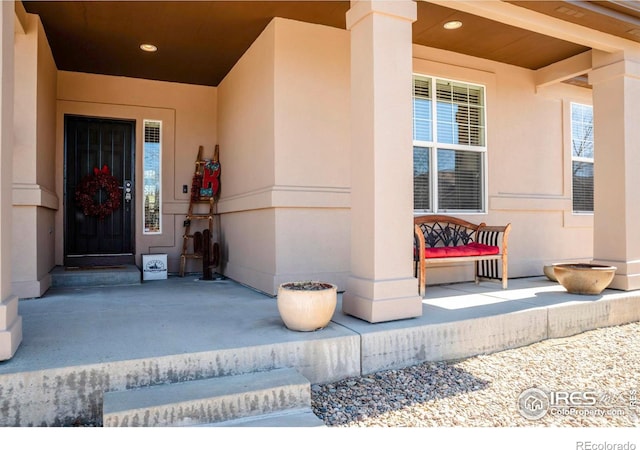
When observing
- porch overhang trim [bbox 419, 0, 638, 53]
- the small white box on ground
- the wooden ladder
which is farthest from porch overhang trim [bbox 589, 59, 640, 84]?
the small white box on ground

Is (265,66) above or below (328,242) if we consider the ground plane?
above

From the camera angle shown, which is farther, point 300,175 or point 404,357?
point 300,175

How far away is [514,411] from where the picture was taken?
2.50 meters

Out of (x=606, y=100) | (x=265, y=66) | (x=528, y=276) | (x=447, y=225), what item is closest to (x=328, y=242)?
(x=447, y=225)

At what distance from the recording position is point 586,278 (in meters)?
4.38

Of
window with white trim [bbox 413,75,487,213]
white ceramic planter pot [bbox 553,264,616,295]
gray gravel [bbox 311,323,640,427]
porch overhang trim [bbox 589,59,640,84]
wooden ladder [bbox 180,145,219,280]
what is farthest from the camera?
wooden ladder [bbox 180,145,219,280]

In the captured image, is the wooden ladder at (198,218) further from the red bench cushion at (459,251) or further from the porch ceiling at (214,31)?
the red bench cushion at (459,251)

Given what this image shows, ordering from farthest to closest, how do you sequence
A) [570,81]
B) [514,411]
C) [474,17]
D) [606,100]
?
[570,81] → [606,100] → [474,17] → [514,411]

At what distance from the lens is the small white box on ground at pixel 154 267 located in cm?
586

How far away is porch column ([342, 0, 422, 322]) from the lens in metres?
3.34

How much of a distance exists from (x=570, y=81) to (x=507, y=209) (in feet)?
7.07

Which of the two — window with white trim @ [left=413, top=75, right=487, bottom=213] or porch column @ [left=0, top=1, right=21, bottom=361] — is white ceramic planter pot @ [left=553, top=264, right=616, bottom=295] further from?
porch column @ [left=0, top=1, right=21, bottom=361]

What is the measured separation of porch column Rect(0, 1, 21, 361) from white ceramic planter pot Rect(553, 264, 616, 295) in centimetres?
462

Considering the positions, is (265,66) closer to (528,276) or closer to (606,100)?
(606,100)
